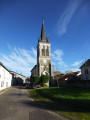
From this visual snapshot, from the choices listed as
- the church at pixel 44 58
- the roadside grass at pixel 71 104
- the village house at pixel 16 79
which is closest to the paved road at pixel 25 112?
the roadside grass at pixel 71 104

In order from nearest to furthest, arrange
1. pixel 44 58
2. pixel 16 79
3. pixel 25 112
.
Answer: pixel 25 112 → pixel 44 58 → pixel 16 79

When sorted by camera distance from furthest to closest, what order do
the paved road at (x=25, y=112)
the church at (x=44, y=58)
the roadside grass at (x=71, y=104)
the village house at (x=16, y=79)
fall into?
the village house at (x=16, y=79)
the church at (x=44, y=58)
the roadside grass at (x=71, y=104)
the paved road at (x=25, y=112)

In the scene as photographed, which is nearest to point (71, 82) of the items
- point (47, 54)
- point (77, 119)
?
point (47, 54)

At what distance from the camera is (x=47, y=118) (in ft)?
17.2

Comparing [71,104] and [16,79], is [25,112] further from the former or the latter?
[16,79]

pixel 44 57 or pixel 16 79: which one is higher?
pixel 44 57

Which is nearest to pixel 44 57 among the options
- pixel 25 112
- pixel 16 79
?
pixel 16 79

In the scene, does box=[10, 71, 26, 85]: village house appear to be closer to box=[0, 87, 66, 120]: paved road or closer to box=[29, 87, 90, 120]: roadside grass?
box=[29, 87, 90, 120]: roadside grass

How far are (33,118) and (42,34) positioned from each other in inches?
1624

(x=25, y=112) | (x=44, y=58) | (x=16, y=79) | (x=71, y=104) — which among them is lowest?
(x=71, y=104)

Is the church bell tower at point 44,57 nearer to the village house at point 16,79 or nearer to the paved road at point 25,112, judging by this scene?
the village house at point 16,79

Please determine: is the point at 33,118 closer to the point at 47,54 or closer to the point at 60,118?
the point at 60,118

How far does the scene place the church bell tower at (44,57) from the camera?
119 ft

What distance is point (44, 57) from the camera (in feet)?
127
